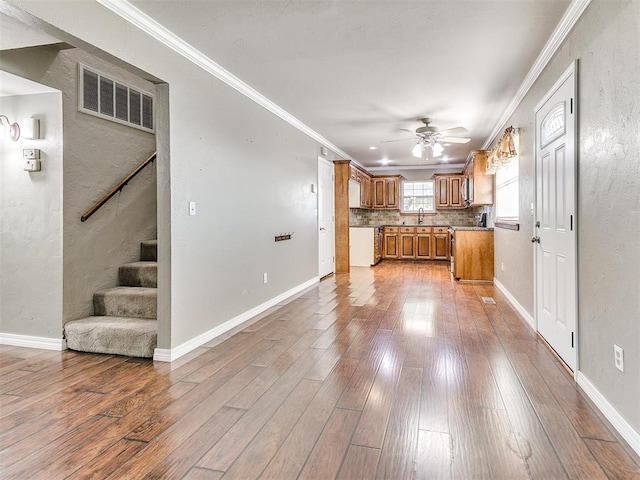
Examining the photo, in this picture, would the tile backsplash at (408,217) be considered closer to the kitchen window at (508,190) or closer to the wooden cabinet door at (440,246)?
the wooden cabinet door at (440,246)

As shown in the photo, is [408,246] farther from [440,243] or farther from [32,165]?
[32,165]

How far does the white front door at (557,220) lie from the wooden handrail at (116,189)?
10.5 feet

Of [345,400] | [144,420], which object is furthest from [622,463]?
[144,420]

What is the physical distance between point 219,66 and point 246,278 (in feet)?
6.95

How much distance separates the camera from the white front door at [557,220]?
8.61ft

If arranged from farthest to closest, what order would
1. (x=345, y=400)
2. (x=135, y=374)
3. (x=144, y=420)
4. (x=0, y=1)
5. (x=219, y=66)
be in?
(x=219, y=66) → (x=135, y=374) → (x=345, y=400) → (x=144, y=420) → (x=0, y=1)

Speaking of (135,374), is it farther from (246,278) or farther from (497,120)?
(497,120)

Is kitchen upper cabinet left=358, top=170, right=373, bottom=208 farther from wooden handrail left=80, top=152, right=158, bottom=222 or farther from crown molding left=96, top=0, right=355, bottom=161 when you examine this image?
wooden handrail left=80, top=152, right=158, bottom=222

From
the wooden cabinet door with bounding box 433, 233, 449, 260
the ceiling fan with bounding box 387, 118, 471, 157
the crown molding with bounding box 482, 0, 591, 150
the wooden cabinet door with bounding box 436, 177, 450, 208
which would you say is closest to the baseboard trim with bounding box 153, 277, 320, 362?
the ceiling fan with bounding box 387, 118, 471, 157

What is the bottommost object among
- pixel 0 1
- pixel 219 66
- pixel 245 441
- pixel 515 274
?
pixel 245 441

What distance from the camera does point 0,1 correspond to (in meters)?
1.83

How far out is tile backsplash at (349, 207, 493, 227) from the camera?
10.1 metres

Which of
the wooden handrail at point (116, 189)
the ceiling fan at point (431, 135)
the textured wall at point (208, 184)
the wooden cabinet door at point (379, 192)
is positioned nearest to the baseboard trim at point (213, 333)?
the textured wall at point (208, 184)

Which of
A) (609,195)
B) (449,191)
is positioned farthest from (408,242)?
(609,195)
